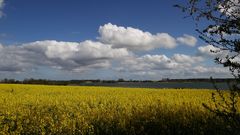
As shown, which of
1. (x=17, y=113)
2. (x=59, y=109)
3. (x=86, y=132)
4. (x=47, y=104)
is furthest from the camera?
(x=47, y=104)

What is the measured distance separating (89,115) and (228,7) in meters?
8.48

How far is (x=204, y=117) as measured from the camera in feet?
40.4

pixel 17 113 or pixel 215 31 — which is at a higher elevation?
pixel 215 31

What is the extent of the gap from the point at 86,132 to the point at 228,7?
269 inches

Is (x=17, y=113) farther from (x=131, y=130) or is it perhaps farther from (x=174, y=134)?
(x=174, y=134)

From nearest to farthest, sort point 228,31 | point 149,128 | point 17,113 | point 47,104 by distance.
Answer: point 228,31 → point 149,128 → point 17,113 → point 47,104

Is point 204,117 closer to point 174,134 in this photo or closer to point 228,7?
point 174,134

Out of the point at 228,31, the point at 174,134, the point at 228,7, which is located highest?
the point at 228,7

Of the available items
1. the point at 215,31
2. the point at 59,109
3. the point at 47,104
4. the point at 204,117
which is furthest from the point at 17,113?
the point at 215,31

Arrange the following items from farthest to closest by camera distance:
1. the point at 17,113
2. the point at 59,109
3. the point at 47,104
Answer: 1. the point at 47,104
2. the point at 59,109
3. the point at 17,113

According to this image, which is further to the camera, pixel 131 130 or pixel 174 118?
pixel 174 118

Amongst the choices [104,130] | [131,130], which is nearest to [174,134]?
[131,130]

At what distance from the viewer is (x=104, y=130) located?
1136 cm

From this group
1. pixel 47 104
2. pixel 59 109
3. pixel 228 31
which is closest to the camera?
pixel 228 31
